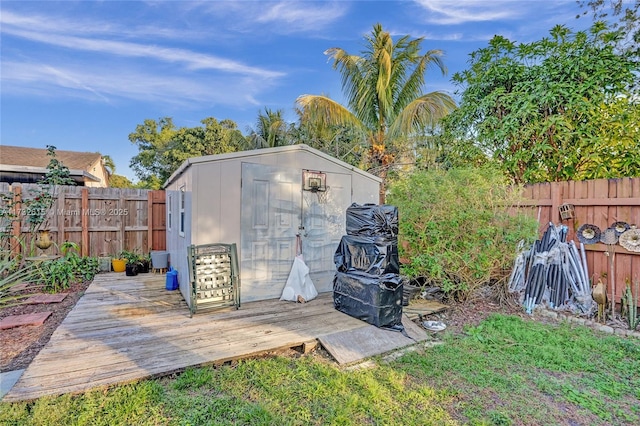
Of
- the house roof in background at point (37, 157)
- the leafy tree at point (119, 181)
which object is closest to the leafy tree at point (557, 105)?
the house roof in background at point (37, 157)

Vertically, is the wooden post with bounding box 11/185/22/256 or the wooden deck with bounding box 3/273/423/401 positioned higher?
the wooden post with bounding box 11/185/22/256

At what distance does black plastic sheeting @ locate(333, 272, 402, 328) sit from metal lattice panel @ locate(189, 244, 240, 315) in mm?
1568

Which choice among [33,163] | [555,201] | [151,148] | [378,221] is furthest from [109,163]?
[555,201]

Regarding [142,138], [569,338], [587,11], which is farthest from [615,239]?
[142,138]

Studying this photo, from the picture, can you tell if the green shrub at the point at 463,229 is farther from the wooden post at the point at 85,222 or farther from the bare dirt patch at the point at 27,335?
the wooden post at the point at 85,222

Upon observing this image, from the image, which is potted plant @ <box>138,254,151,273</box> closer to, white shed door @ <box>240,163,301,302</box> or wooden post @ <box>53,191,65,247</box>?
wooden post @ <box>53,191,65,247</box>

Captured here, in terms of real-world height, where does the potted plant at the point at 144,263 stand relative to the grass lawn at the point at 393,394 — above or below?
above

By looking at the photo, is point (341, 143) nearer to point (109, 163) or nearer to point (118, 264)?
point (118, 264)

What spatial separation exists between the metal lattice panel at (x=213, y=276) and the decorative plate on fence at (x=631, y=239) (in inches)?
193

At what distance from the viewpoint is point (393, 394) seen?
2.33 meters

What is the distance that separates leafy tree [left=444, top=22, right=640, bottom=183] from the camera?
181 inches

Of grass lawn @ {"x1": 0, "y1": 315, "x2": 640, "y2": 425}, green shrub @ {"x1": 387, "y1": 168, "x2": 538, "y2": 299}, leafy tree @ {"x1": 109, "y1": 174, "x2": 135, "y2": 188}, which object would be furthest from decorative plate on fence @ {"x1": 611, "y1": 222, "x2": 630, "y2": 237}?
leafy tree @ {"x1": 109, "y1": 174, "x2": 135, "y2": 188}

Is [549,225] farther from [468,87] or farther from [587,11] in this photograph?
[587,11]

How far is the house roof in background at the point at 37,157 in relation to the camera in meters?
9.71
